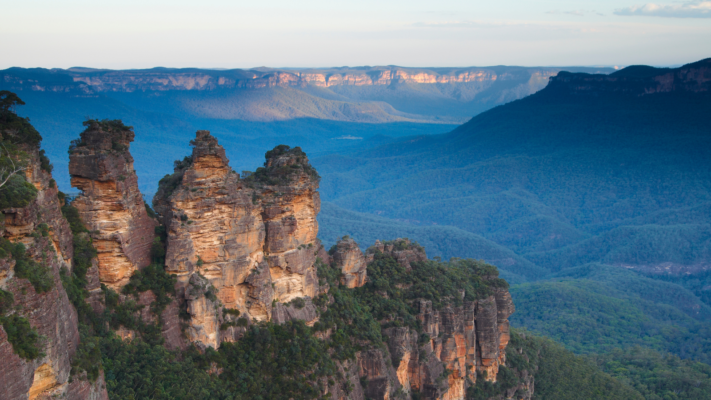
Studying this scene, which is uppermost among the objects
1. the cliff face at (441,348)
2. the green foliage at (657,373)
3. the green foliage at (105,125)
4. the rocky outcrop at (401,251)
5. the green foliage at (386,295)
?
the green foliage at (105,125)

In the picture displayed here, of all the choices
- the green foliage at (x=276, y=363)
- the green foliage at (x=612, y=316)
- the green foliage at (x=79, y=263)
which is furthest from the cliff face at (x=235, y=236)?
the green foliage at (x=612, y=316)

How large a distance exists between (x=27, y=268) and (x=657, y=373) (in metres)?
73.3

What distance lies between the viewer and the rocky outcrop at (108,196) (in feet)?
95.0

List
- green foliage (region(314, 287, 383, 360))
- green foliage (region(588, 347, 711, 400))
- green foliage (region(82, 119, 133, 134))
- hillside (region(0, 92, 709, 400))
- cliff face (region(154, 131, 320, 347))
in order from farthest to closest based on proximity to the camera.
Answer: green foliage (region(588, 347, 711, 400)) → green foliage (region(314, 287, 383, 360)) → cliff face (region(154, 131, 320, 347)) → green foliage (region(82, 119, 133, 134)) → hillside (region(0, 92, 709, 400))

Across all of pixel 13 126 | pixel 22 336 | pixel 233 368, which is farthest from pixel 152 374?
pixel 13 126

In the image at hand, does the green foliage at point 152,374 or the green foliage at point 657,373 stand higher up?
the green foliage at point 152,374

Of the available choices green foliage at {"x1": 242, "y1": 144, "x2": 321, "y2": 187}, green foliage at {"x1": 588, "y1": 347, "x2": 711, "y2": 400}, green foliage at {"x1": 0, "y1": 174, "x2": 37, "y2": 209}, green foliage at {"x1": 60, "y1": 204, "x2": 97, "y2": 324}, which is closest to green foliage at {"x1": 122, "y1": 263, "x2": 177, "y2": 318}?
green foliage at {"x1": 60, "y1": 204, "x2": 97, "y2": 324}

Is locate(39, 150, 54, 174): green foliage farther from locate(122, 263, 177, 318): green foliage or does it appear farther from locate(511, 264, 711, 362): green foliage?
locate(511, 264, 711, 362): green foliage

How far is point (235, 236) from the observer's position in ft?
112

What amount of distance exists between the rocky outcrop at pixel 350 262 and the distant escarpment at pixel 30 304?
2246cm

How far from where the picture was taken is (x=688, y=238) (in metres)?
164

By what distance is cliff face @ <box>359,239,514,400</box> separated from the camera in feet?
141

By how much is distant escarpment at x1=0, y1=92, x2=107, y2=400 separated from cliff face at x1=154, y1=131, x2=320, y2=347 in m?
7.54

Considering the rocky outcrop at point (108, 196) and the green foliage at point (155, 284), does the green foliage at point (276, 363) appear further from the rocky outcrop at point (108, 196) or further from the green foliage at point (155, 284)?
the rocky outcrop at point (108, 196)
